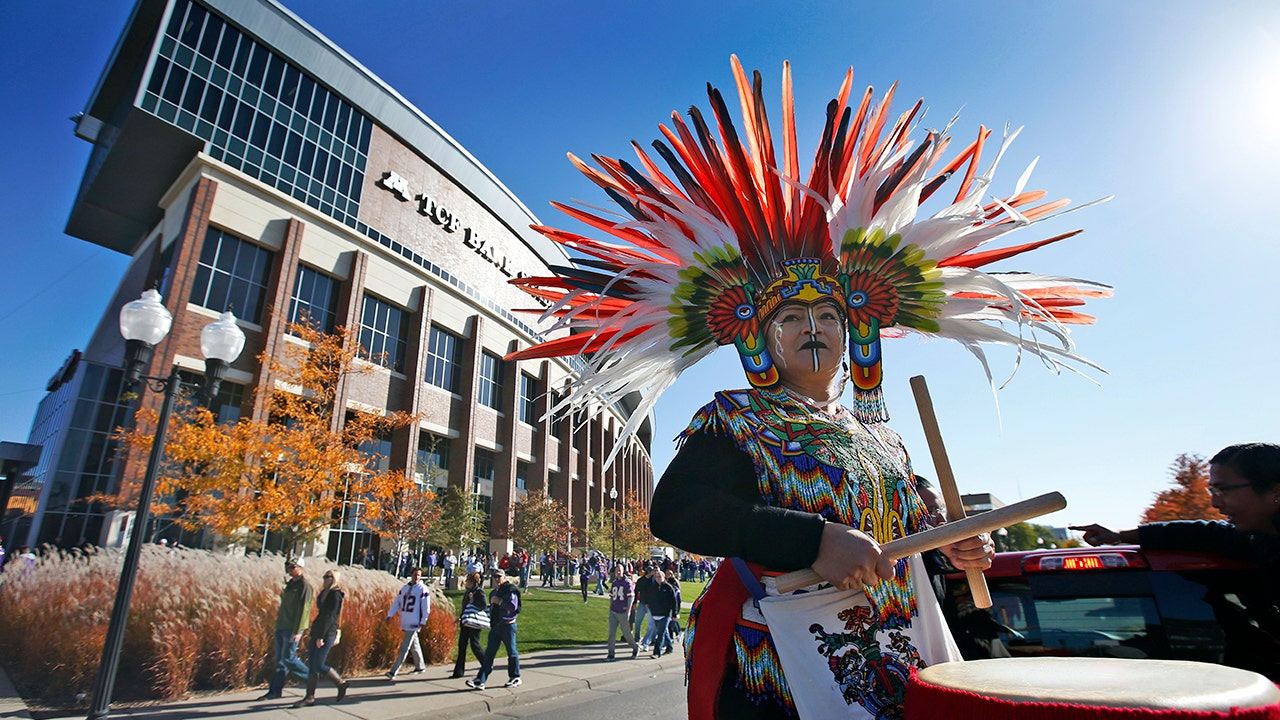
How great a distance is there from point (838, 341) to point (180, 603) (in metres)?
10.2

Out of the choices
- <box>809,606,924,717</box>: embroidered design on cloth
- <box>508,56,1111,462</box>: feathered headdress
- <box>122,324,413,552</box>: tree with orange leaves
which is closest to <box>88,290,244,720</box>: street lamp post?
<box>508,56,1111,462</box>: feathered headdress

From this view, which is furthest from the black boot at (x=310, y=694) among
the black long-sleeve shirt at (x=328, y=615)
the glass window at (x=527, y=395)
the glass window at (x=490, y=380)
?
the glass window at (x=527, y=395)

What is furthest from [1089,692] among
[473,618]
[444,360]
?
[444,360]

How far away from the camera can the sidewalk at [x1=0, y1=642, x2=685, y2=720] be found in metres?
7.39

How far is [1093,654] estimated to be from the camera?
10.2ft

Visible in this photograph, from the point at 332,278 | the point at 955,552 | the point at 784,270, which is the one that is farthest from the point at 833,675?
the point at 332,278

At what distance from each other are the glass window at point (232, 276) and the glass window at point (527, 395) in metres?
16.9

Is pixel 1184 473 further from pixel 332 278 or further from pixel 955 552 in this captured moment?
pixel 332 278

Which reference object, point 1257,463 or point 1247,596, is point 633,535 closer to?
point 1247,596

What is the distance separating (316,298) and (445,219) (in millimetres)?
10144

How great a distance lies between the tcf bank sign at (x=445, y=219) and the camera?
32.6 meters

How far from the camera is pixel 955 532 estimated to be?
135 centimetres

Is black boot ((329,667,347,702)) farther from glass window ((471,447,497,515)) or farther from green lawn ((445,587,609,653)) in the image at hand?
glass window ((471,447,497,515))

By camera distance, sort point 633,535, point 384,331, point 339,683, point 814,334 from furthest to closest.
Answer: point 633,535
point 384,331
point 339,683
point 814,334
